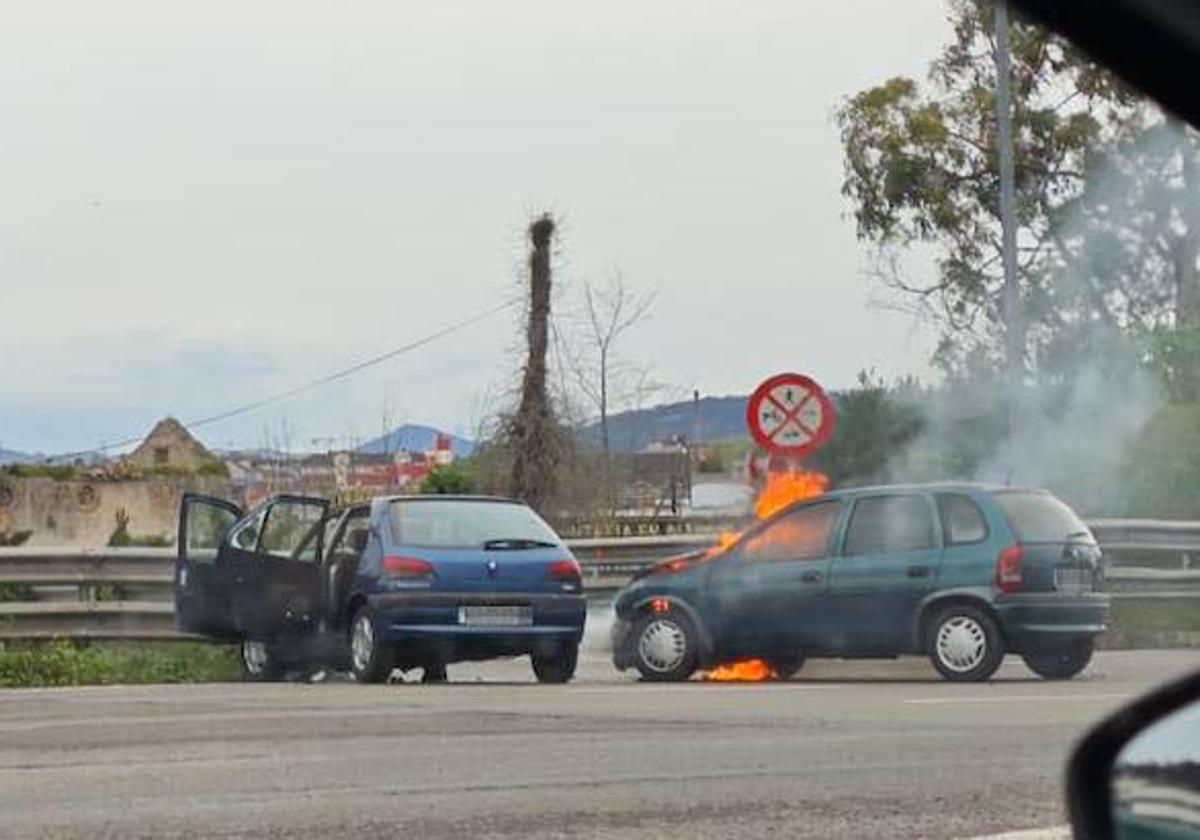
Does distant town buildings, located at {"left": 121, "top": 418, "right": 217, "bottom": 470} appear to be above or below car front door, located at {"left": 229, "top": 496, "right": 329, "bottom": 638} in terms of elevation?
above

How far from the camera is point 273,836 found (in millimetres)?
7445

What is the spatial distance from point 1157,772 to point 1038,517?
13304mm

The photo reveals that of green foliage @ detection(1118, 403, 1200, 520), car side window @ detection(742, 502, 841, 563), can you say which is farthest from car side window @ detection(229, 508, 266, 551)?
green foliage @ detection(1118, 403, 1200, 520)

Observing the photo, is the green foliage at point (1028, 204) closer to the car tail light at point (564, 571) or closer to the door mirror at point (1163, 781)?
the car tail light at point (564, 571)

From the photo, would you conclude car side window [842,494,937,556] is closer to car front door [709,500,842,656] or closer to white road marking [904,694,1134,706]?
car front door [709,500,842,656]

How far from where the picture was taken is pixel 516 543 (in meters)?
16.5

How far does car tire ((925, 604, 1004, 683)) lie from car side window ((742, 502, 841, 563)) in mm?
998

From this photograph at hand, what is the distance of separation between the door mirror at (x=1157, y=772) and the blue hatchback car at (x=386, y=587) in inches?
540

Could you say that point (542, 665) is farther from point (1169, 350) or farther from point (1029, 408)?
point (1169, 350)

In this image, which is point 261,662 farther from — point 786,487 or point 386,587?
point 786,487

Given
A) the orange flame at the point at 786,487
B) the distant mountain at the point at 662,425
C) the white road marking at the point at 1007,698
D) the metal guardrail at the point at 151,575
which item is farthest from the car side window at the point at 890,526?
the distant mountain at the point at 662,425

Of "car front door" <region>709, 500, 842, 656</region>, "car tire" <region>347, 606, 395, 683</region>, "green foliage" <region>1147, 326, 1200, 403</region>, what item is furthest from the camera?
"green foliage" <region>1147, 326, 1200, 403</region>

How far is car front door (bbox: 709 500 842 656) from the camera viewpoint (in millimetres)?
15555

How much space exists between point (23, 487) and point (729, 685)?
125ft
